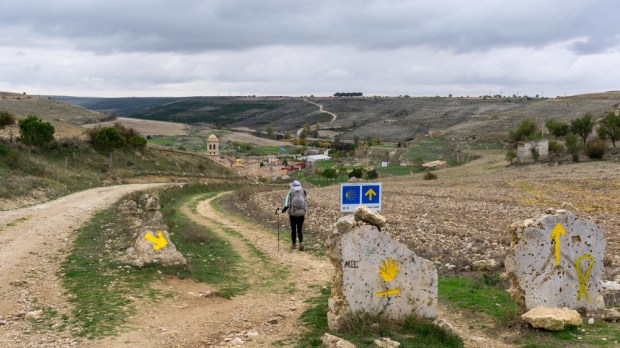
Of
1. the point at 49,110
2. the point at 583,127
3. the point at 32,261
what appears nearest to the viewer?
the point at 32,261

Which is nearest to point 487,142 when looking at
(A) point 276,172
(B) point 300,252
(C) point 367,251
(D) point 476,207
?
Answer: (A) point 276,172

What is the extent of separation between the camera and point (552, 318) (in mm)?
8766

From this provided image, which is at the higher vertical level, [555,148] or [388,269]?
[388,269]

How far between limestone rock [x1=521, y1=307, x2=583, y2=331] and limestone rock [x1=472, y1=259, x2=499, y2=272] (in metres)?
4.07

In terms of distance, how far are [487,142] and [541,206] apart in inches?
3080

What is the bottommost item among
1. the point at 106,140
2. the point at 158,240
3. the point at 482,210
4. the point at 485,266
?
the point at 482,210

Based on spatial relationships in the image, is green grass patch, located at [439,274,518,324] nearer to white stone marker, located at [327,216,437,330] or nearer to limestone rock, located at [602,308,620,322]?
white stone marker, located at [327,216,437,330]

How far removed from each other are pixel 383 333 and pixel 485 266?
5609mm

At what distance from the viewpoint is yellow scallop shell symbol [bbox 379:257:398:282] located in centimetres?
924

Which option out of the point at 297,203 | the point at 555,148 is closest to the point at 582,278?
the point at 297,203

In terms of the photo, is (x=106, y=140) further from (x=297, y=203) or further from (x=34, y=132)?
(x=297, y=203)

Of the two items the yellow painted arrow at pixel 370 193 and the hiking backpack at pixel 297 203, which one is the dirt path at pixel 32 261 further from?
the yellow painted arrow at pixel 370 193

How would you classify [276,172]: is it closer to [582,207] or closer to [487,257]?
[582,207]

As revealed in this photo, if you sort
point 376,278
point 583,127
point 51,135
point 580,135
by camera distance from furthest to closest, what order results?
point 580,135 → point 583,127 → point 51,135 → point 376,278
